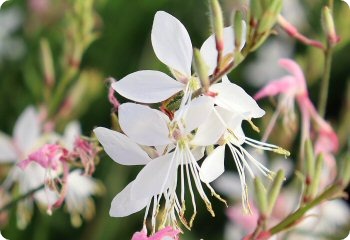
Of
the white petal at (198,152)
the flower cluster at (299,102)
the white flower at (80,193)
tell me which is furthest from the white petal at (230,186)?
the white petal at (198,152)

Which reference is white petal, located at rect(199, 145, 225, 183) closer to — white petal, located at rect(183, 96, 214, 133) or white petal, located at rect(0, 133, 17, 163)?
white petal, located at rect(183, 96, 214, 133)

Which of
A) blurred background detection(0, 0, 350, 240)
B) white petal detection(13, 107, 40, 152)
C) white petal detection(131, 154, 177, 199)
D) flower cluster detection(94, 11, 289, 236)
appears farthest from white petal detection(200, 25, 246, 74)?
blurred background detection(0, 0, 350, 240)

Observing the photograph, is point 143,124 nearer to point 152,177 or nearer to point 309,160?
point 152,177

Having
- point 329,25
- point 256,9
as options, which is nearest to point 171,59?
point 256,9

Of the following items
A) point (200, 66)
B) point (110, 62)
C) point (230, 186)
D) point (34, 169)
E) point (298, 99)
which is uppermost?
point (200, 66)

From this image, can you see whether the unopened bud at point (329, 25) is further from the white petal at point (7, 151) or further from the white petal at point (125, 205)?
the white petal at point (7, 151)

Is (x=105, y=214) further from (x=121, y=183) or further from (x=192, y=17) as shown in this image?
(x=192, y=17)

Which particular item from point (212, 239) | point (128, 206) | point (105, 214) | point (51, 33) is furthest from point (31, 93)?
point (128, 206)
